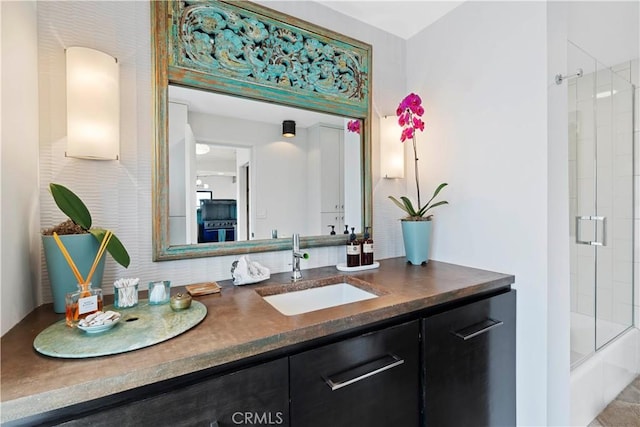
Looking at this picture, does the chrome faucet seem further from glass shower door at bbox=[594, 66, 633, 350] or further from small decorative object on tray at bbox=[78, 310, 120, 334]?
glass shower door at bbox=[594, 66, 633, 350]

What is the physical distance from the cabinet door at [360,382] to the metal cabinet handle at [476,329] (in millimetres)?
236

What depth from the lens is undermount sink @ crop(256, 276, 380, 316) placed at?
3.98ft

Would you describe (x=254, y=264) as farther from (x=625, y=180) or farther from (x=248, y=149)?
(x=625, y=180)

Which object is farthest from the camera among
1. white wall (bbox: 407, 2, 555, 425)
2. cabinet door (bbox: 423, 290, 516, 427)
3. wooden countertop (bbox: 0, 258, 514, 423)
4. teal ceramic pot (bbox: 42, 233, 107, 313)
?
white wall (bbox: 407, 2, 555, 425)

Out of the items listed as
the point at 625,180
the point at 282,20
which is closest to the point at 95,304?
the point at 282,20

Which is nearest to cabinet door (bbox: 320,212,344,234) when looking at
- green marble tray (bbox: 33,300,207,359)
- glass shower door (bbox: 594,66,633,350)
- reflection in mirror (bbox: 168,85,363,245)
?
reflection in mirror (bbox: 168,85,363,245)

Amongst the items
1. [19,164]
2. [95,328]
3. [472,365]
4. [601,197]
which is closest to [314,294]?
[472,365]

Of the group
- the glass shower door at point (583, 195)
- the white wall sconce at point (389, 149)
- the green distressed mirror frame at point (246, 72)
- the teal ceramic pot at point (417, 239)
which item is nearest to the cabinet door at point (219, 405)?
the green distressed mirror frame at point (246, 72)

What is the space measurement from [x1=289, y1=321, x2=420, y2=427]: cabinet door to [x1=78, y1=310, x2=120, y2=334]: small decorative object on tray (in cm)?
48

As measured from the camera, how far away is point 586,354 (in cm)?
174

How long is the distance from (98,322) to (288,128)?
1.11 m

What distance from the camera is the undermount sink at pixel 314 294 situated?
1.21 m

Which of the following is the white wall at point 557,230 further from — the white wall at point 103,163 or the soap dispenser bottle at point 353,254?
the white wall at point 103,163

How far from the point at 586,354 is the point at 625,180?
4.45ft
